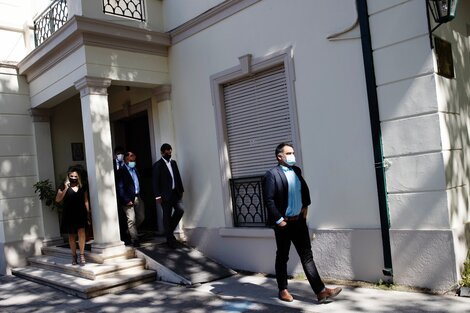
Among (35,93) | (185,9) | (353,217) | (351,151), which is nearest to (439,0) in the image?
(351,151)

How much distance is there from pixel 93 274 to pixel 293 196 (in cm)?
348

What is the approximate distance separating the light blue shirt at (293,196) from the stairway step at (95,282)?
9.70 feet

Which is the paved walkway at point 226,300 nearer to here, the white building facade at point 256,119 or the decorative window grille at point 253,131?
the white building facade at point 256,119

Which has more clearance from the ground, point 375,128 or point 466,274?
point 375,128

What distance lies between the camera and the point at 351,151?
590cm

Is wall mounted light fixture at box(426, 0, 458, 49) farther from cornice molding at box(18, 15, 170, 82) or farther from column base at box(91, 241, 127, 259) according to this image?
column base at box(91, 241, 127, 259)

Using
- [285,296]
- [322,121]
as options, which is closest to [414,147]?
[322,121]

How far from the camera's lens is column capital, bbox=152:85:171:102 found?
28.1ft

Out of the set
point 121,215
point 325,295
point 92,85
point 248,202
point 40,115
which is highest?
point 92,85

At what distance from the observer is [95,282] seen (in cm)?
673

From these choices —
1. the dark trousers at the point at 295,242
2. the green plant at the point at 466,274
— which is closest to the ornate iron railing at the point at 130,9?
the dark trousers at the point at 295,242

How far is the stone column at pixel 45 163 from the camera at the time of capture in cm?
926

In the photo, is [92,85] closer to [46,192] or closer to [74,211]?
[74,211]

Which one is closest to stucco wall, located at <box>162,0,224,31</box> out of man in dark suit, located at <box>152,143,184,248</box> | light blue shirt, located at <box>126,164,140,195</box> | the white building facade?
the white building facade
